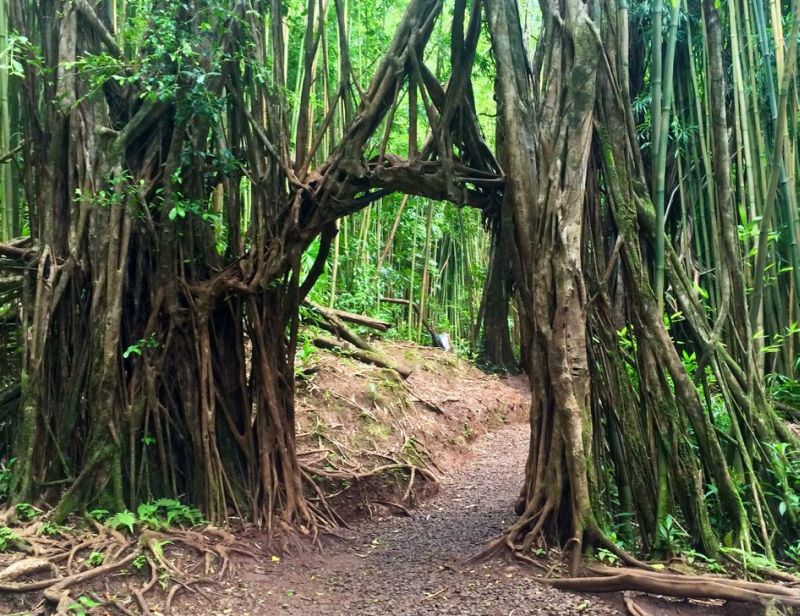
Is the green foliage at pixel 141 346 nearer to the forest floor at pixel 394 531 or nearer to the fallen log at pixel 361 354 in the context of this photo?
the forest floor at pixel 394 531

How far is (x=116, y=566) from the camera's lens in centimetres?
388

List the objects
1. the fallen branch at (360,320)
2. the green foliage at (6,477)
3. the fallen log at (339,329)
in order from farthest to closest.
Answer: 1. the fallen branch at (360,320)
2. the fallen log at (339,329)
3. the green foliage at (6,477)

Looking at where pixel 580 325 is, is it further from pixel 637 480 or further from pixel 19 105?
pixel 19 105

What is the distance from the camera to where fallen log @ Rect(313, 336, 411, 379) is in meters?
8.08

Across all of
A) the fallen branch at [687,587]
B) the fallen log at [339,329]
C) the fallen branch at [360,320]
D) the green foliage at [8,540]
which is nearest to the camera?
the fallen branch at [687,587]

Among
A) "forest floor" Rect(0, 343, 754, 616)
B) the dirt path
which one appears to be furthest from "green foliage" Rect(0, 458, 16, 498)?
the dirt path

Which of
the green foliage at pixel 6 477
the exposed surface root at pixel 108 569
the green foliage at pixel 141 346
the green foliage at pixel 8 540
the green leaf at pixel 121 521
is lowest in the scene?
the exposed surface root at pixel 108 569

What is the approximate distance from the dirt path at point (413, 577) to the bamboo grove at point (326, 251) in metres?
0.35

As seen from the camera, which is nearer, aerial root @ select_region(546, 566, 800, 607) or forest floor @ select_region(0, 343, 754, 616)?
aerial root @ select_region(546, 566, 800, 607)

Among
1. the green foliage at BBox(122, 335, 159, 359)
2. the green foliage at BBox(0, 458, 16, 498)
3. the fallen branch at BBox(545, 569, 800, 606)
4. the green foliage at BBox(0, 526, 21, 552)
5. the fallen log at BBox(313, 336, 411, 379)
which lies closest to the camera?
the fallen branch at BBox(545, 569, 800, 606)

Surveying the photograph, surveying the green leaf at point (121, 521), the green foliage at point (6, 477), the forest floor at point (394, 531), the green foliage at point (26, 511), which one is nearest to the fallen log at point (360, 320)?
the forest floor at point (394, 531)

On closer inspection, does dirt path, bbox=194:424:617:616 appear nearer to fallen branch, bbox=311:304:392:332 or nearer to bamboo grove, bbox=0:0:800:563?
bamboo grove, bbox=0:0:800:563

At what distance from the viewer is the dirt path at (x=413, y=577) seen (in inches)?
142

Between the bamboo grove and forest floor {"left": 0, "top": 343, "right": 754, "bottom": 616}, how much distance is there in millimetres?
397
